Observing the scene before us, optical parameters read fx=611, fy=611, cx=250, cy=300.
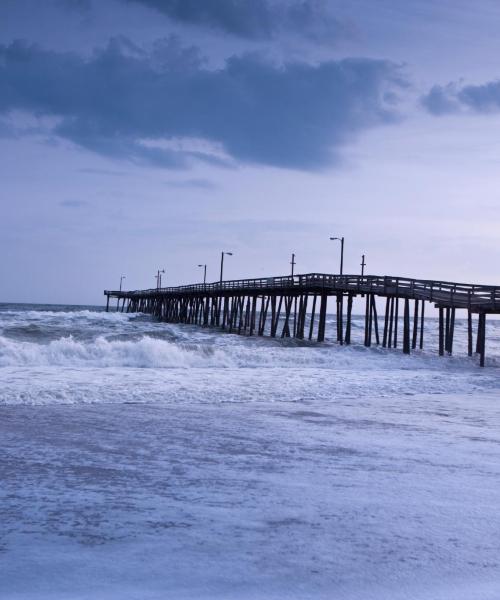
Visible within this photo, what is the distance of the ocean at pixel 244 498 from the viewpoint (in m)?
3.50

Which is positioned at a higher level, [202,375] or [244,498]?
[202,375]

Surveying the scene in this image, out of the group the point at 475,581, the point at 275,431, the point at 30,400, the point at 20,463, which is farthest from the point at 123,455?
the point at 30,400

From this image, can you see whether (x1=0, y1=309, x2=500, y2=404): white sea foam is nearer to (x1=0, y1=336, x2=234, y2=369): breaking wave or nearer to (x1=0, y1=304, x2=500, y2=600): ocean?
(x1=0, y1=336, x2=234, y2=369): breaking wave

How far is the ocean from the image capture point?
11.5ft

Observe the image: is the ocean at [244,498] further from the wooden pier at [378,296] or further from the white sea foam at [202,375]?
the wooden pier at [378,296]

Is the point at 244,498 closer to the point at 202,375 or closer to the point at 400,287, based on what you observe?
the point at 202,375

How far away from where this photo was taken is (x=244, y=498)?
505 cm

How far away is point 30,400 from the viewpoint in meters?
10.9

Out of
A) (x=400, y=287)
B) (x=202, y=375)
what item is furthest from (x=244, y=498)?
(x=400, y=287)

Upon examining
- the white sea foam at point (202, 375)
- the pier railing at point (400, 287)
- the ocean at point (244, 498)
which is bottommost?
the ocean at point (244, 498)

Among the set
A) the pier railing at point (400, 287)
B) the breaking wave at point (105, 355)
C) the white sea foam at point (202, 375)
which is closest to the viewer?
the white sea foam at point (202, 375)

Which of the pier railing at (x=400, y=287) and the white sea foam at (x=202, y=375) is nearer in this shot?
the white sea foam at (x=202, y=375)

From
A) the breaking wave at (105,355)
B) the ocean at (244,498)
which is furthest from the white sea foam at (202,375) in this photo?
the ocean at (244,498)

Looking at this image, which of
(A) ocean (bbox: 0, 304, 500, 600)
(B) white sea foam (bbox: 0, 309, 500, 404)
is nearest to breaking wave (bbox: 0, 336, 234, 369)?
(B) white sea foam (bbox: 0, 309, 500, 404)
